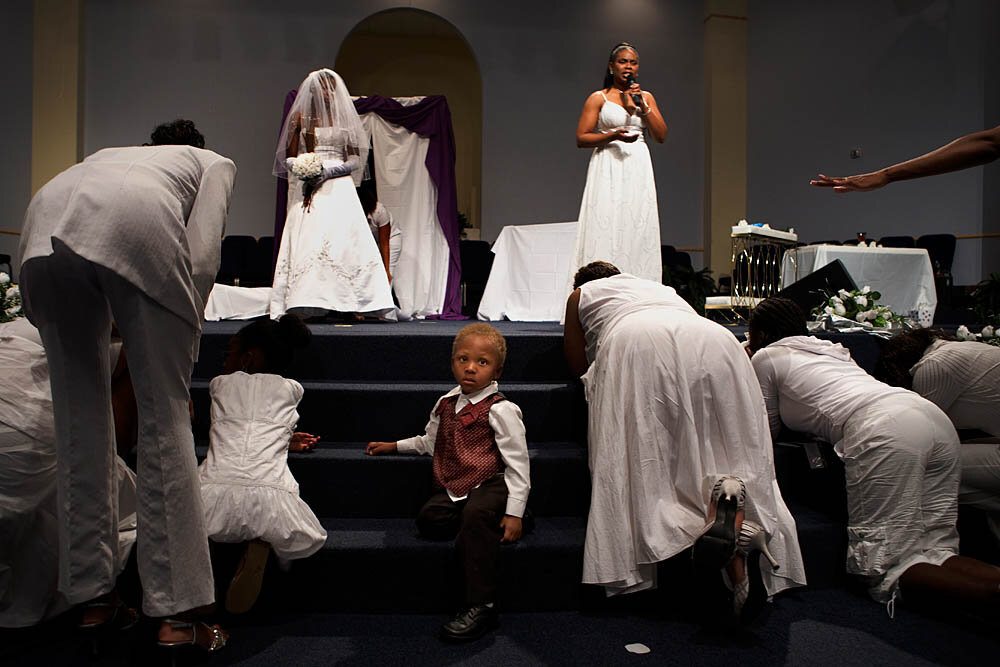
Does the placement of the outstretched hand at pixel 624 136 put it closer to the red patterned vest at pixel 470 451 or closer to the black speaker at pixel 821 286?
the black speaker at pixel 821 286

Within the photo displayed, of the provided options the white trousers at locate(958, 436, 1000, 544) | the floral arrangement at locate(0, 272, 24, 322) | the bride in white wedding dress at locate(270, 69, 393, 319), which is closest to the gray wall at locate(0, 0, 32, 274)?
the bride in white wedding dress at locate(270, 69, 393, 319)

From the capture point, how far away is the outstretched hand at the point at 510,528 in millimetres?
2381

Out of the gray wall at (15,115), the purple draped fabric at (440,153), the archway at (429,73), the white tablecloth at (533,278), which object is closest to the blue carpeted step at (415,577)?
the white tablecloth at (533,278)

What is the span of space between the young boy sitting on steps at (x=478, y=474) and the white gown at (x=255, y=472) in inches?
18.0

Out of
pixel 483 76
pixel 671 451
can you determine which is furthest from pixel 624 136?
pixel 483 76

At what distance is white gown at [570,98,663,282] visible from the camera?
4438mm

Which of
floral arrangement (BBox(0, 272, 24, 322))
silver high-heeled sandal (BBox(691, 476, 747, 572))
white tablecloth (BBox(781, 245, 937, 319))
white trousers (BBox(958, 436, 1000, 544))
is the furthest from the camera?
white tablecloth (BBox(781, 245, 937, 319))

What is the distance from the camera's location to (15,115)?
345 inches

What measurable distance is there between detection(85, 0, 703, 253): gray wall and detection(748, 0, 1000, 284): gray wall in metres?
1.05

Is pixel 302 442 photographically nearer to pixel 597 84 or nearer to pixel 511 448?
pixel 511 448

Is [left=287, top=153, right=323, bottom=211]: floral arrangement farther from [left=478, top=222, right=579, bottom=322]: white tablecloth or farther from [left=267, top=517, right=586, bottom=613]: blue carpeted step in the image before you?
[left=267, top=517, right=586, bottom=613]: blue carpeted step

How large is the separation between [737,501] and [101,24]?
10.4m

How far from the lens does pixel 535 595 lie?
2.44 m

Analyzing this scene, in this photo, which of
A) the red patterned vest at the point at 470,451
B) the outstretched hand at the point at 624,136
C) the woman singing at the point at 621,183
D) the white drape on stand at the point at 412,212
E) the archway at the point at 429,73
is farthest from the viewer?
the archway at the point at 429,73
